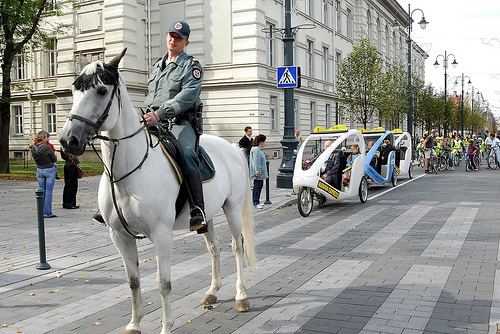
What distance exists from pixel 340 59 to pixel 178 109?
4038 centimetres

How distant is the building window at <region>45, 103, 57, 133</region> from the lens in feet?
118

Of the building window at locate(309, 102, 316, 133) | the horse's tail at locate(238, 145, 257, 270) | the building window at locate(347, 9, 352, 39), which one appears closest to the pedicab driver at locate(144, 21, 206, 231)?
the horse's tail at locate(238, 145, 257, 270)

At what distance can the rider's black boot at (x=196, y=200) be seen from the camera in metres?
4.46

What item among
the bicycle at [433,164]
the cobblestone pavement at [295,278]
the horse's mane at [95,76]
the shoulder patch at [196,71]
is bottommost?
the cobblestone pavement at [295,278]

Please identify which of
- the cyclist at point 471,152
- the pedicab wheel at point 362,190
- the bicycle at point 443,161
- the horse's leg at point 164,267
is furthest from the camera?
the bicycle at point 443,161

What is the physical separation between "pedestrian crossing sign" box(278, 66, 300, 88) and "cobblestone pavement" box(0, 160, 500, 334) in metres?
5.79

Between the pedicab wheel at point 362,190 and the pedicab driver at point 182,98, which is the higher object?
the pedicab driver at point 182,98

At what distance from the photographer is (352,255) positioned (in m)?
7.28

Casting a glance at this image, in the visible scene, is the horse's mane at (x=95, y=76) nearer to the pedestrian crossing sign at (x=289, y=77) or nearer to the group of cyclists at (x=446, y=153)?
the pedestrian crossing sign at (x=289, y=77)

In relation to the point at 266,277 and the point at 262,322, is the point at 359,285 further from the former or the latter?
the point at 262,322

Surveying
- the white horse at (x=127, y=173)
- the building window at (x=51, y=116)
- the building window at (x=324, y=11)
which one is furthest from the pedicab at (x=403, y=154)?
the building window at (x=51, y=116)

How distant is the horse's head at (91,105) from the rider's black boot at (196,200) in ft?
3.36

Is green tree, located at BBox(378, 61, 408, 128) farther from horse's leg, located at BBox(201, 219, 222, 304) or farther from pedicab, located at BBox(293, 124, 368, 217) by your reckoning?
horse's leg, located at BBox(201, 219, 222, 304)

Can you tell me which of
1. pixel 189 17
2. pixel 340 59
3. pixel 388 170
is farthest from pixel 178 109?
pixel 340 59
